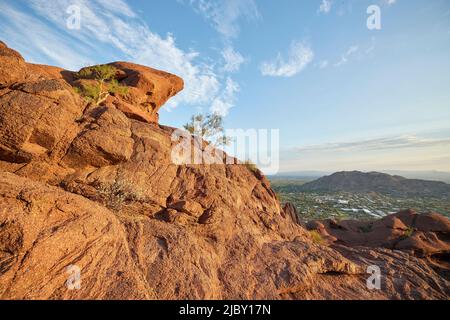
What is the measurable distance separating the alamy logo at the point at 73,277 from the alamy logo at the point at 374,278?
1240cm

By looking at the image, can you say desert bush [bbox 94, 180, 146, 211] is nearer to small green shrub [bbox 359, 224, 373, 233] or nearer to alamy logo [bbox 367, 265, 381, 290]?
alamy logo [bbox 367, 265, 381, 290]

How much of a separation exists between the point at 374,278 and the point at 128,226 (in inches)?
501

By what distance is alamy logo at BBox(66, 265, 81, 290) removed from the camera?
5.18m

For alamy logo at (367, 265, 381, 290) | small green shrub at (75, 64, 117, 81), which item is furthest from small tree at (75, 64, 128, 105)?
alamy logo at (367, 265, 381, 290)

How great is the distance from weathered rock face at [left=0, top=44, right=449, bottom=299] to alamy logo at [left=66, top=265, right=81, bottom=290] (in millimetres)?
60

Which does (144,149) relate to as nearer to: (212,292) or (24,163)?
(24,163)

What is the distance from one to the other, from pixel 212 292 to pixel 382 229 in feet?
111

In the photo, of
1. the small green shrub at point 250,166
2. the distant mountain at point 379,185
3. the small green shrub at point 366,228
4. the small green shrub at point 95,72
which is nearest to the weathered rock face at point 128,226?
the small green shrub at point 250,166

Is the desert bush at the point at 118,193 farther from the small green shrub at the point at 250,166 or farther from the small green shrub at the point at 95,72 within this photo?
the small green shrub at the point at 95,72

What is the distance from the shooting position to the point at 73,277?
5301mm

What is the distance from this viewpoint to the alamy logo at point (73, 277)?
5184mm

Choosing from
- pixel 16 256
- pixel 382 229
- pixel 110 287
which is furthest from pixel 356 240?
pixel 16 256

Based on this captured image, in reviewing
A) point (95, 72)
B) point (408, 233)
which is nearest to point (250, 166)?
point (95, 72)
